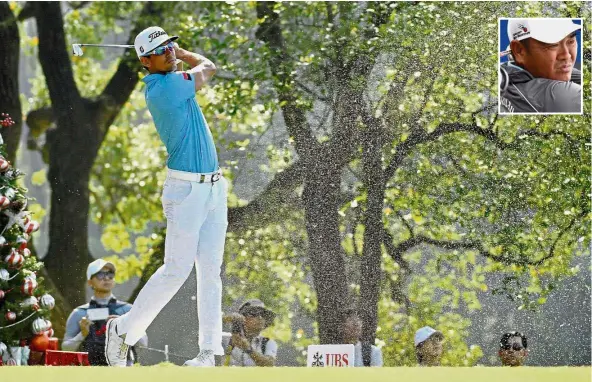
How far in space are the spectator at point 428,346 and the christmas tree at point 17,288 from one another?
2183mm

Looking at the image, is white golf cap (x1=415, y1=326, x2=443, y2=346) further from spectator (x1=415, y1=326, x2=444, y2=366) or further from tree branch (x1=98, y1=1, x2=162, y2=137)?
tree branch (x1=98, y1=1, x2=162, y2=137)

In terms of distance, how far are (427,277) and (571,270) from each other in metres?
0.91

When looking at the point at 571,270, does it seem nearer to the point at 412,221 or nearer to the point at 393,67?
the point at 412,221

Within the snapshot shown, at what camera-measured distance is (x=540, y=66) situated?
7074 millimetres

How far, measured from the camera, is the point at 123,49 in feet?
23.1

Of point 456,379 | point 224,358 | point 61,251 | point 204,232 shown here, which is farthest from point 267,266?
point 456,379

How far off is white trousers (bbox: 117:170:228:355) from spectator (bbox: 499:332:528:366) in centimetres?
233

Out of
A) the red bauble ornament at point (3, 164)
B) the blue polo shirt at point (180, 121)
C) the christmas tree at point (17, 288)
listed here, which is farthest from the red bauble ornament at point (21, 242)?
the blue polo shirt at point (180, 121)

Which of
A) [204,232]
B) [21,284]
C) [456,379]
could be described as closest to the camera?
[456,379]

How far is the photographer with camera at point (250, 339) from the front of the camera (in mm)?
6676

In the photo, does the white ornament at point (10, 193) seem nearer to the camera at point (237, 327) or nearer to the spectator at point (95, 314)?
the spectator at point (95, 314)

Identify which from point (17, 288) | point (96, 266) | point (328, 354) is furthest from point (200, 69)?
point (328, 354)

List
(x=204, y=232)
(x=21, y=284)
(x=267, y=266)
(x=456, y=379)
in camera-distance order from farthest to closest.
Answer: (x=267, y=266) → (x=21, y=284) → (x=204, y=232) → (x=456, y=379)

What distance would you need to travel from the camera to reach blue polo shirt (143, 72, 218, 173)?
5.05 metres
